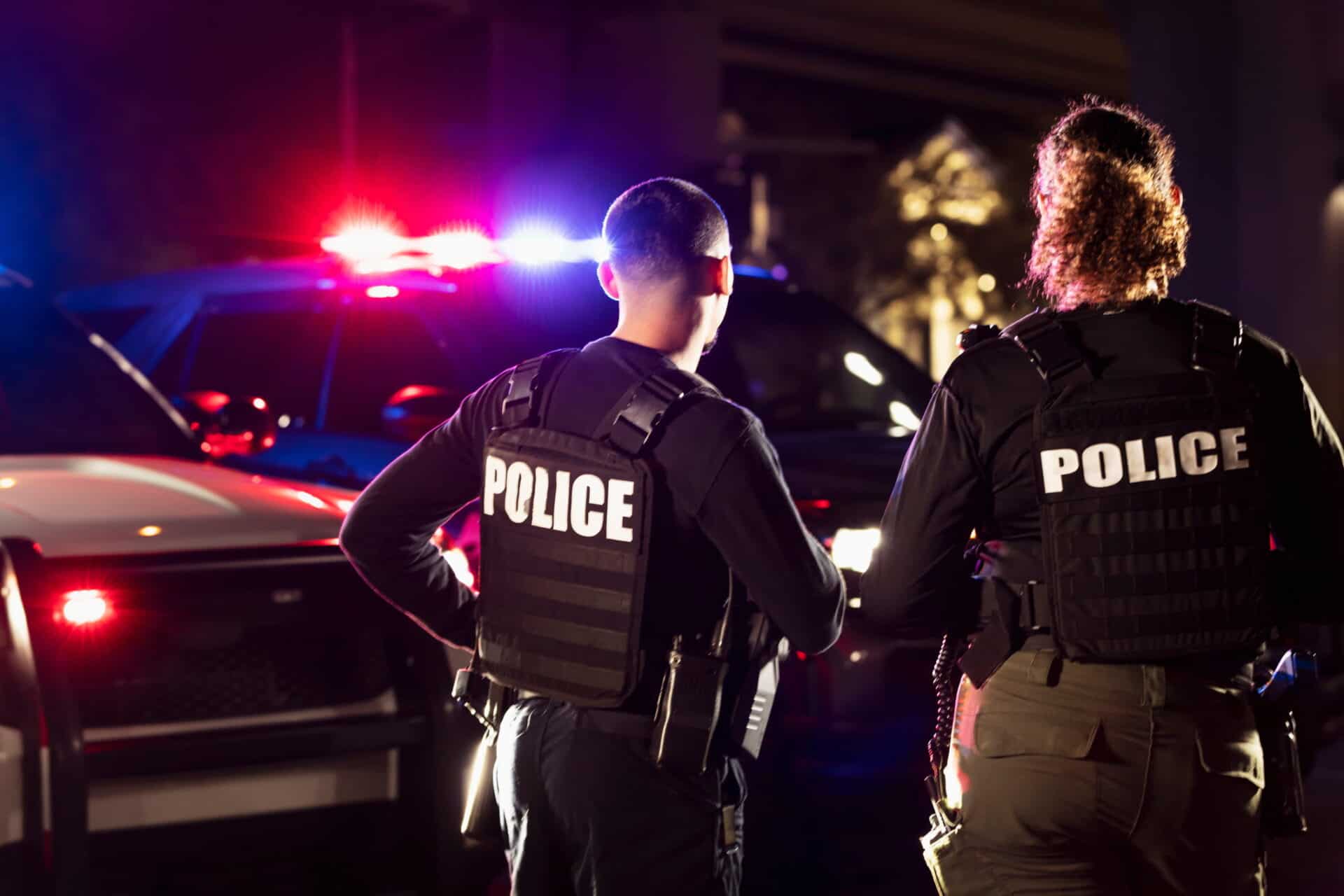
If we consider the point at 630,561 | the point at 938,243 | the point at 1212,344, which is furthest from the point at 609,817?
the point at 938,243

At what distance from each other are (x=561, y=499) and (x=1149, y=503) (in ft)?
2.98

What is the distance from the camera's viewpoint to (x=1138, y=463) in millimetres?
2643

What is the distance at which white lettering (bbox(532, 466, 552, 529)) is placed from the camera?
2.84 meters

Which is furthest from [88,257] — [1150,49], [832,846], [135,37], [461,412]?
[461,412]

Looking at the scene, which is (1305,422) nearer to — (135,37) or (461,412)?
(461,412)

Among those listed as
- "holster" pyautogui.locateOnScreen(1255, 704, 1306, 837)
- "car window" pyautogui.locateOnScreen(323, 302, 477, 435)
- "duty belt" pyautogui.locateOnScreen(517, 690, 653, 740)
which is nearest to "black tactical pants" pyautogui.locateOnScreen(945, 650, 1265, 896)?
"holster" pyautogui.locateOnScreen(1255, 704, 1306, 837)

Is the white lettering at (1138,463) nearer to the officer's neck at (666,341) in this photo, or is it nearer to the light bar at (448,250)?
the officer's neck at (666,341)

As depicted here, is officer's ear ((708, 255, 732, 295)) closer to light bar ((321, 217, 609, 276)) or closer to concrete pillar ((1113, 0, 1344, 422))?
light bar ((321, 217, 609, 276))

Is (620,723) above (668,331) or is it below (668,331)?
below

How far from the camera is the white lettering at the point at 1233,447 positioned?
2646mm

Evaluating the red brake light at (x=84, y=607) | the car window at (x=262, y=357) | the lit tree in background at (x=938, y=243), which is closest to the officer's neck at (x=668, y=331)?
the red brake light at (x=84, y=607)

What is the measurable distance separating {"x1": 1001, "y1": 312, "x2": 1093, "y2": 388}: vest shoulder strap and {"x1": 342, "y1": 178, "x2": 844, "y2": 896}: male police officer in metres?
0.42

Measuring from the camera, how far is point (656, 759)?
2.70 m

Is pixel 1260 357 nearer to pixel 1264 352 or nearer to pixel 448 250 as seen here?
pixel 1264 352
